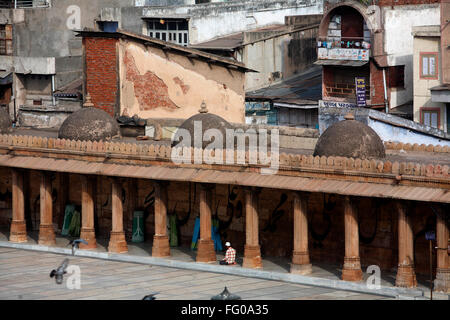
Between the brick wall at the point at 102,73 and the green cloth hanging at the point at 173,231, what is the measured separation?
857 cm

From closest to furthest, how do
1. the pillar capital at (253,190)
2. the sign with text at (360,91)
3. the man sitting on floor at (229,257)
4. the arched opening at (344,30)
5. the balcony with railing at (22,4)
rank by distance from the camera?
the pillar capital at (253,190) < the man sitting on floor at (229,257) < the sign with text at (360,91) < the arched opening at (344,30) < the balcony with railing at (22,4)

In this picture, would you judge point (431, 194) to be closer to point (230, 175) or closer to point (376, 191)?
point (376, 191)

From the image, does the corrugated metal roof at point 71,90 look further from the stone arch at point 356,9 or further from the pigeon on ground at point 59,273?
the pigeon on ground at point 59,273

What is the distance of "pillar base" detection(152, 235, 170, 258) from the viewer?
135 feet

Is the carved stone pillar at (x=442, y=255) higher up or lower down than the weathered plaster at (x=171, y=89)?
lower down

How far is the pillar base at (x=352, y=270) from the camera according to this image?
3628cm

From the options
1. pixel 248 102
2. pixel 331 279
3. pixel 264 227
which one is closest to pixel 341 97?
pixel 248 102

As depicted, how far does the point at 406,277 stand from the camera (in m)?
35.2

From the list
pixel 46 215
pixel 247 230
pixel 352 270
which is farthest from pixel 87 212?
pixel 352 270

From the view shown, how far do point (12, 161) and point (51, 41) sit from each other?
2626 centimetres

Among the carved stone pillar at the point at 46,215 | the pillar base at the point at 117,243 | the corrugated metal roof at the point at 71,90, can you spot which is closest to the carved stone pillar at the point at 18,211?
the carved stone pillar at the point at 46,215

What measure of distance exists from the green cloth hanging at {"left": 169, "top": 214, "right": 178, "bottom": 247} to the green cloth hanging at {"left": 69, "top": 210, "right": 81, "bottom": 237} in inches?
166

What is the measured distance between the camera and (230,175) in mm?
38844

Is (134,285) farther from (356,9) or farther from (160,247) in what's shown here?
(356,9)
